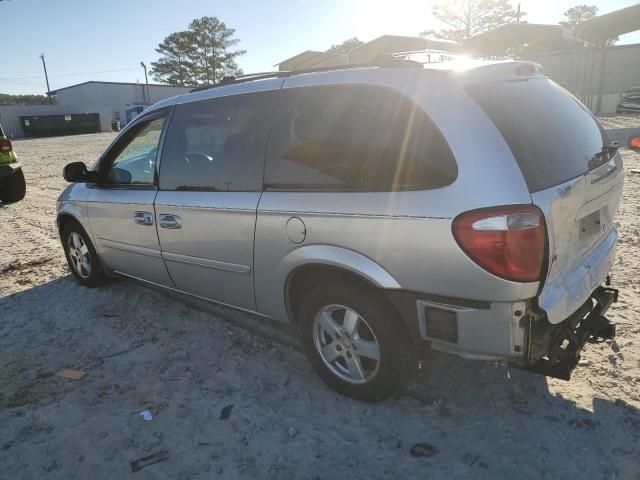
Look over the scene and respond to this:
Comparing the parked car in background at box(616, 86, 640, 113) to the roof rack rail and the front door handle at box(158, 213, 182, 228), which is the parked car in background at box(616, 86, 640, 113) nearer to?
the roof rack rail

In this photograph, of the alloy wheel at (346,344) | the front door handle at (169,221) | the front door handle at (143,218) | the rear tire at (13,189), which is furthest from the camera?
the rear tire at (13,189)

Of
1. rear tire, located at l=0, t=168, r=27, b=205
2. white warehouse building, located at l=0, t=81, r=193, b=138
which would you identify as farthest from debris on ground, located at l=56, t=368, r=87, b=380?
white warehouse building, located at l=0, t=81, r=193, b=138

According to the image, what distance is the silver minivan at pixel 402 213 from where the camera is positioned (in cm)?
211

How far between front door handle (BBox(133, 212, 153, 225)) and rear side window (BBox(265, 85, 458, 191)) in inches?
49.2

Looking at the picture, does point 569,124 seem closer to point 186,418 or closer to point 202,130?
point 202,130

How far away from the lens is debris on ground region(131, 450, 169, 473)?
2.38 metres

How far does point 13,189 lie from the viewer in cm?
940

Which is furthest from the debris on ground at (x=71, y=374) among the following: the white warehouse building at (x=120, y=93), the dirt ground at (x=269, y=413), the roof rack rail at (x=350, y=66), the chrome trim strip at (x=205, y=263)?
the white warehouse building at (x=120, y=93)

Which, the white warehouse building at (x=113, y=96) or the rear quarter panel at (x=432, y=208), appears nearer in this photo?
the rear quarter panel at (x=432, y=208)

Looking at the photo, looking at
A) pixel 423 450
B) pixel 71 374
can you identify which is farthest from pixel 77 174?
pixel 423 450

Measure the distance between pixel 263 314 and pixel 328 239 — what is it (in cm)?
89

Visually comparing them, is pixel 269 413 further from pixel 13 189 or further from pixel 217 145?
pixel 13 189

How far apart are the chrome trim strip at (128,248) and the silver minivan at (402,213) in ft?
1.42

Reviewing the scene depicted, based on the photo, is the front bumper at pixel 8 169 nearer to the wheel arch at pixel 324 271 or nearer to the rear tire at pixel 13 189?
the rear tire at pixel 13 189
